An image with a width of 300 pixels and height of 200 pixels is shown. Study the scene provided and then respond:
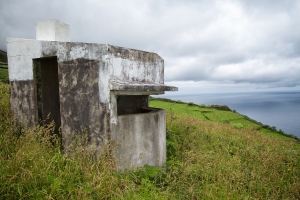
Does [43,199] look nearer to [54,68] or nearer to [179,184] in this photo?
[179,184]

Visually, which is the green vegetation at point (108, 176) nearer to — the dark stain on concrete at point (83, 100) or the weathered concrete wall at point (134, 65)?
the dark stain on concrete at point (83, 100)

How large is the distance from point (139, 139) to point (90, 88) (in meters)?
1.35

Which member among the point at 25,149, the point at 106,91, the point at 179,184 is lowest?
the point at 179,184

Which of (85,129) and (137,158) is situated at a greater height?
(85,129)

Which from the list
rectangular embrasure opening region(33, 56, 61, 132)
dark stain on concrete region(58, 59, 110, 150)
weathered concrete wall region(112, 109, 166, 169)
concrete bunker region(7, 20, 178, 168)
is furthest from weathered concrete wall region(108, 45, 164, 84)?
rectangular embrasure opening region(33, 56, 61, 132)

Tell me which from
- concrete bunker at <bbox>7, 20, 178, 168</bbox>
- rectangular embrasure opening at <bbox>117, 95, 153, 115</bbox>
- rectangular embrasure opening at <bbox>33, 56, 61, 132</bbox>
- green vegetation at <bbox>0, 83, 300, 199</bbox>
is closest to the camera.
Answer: green vegetation at <bbox>0, 83, 300, 199</bbox>

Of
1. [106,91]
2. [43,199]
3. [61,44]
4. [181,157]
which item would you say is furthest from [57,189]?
[181,157]

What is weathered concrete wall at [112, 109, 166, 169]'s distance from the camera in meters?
3.54

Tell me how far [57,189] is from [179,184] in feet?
6.59

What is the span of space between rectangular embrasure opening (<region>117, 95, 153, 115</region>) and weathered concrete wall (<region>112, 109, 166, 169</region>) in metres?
1.08

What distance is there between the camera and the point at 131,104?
536 centimetres

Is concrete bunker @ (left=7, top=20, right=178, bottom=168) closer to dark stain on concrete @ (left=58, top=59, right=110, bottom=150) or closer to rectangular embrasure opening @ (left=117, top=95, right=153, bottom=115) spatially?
dark stain on concrete @ (left=58, top=59, right=110, bottom=150)

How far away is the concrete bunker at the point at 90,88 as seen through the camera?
334 cm

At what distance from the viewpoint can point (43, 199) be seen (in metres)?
2.28
